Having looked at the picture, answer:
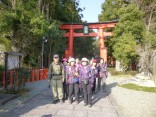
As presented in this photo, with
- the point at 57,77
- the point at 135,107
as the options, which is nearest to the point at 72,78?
the point at 57,77

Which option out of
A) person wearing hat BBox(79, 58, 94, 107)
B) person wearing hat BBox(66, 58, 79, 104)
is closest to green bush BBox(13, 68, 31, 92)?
person wearing hat BBox(66, 58, 79, 104)

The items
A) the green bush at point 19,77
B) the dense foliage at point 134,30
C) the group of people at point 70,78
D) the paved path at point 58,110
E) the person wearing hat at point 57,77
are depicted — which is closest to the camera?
the paved path at point 58,110

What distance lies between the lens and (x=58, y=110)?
9859mm

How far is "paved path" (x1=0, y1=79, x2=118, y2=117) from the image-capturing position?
30.0 feet

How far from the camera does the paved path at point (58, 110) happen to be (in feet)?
30.0

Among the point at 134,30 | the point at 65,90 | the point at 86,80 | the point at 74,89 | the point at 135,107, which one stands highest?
the point at 134,30

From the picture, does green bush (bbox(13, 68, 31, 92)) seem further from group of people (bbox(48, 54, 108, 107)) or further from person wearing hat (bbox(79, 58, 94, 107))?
person wearing hat (bbox(79, 58, 94, 107))

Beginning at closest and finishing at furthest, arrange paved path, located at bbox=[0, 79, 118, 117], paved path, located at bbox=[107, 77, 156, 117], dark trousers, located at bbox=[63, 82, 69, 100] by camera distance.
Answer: paved path, located at bbox=[0, 79, 118, 117] < paved path, located at bbox=[107, 77, 156, 117] < dark trousers, located at bbox=[63, 82, 69, 100]

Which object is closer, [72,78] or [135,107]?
[135,107]

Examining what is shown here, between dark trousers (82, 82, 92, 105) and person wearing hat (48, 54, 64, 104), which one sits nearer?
dark trousers (82, 82, 92, 105)

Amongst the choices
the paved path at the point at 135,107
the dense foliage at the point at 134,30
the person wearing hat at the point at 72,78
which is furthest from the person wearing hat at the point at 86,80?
the dense foliage at the point at 134,30

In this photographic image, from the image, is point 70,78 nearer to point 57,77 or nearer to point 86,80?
point 57,77

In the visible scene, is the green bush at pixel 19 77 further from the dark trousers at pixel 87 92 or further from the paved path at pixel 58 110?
the dark trousers at pixel 87 92

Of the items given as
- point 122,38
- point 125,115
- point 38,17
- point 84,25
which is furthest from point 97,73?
point 84,25
